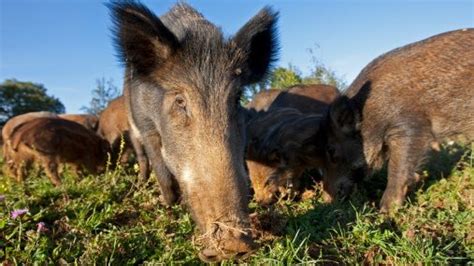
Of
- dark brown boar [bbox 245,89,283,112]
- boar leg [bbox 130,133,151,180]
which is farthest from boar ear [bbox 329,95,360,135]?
dark brown boar [bbox 245,89,283,112]

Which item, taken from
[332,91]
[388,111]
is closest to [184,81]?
[388,111]

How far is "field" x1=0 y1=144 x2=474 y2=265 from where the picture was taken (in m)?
3.70

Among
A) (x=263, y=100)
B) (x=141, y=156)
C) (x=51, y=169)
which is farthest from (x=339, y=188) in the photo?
(x=263, y=100)

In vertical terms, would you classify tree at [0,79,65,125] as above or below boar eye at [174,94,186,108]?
above

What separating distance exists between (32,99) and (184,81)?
3987cm

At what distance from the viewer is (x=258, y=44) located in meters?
4.98

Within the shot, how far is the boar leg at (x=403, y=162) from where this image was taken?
17.9 feet

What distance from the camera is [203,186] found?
143 inches

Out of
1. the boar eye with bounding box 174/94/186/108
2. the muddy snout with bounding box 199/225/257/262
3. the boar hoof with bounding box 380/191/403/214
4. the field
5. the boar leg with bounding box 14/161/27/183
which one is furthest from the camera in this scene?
the boar leg with bounding box 14/161/27/183

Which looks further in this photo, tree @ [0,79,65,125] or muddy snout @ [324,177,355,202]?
tree @ [0,79,65,125]

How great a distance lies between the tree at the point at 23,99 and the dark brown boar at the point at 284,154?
34301 mm

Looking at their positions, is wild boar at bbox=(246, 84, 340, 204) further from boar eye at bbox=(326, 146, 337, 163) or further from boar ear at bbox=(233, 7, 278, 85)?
boar ear at bbox=(233, 7, 278, 85)

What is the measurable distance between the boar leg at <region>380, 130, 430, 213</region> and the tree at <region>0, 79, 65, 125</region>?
36141mm

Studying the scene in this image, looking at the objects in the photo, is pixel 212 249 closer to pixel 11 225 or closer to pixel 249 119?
pixel 11 225
